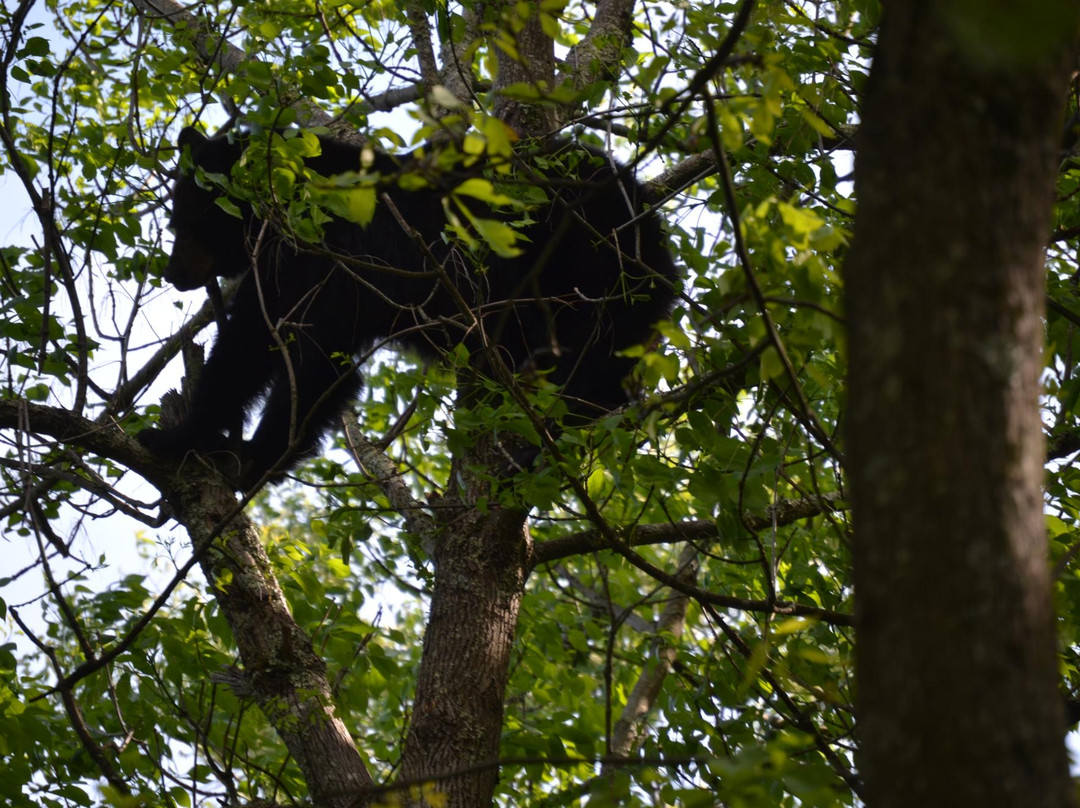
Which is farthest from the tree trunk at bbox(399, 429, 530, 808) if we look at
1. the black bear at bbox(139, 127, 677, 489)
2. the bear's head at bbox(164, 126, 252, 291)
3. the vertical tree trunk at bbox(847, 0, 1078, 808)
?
the bear's head at bbox(164, 126, 252, 291)

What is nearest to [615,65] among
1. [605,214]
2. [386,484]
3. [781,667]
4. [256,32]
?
[605,214]

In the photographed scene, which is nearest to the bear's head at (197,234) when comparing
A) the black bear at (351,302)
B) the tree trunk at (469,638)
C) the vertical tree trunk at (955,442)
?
the black bear at (351,302)

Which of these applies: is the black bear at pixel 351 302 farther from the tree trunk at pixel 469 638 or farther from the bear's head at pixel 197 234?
the tree trunk at pixel 469 638

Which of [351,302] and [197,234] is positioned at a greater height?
[197,234]

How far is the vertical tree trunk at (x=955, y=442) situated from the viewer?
0.92m

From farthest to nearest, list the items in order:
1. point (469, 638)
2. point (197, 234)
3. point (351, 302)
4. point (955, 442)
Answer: point (197, 234), point (351, 302), point (469, 638), point (955, 442)

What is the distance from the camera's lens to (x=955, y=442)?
93 centimetres

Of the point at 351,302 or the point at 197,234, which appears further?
the point at 197,234

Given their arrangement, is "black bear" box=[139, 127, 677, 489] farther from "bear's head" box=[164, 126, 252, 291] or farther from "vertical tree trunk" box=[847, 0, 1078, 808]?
"vertical tree trunk" box=[847, 0, 1078, 808]

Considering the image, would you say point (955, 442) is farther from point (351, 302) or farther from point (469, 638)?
point (351, 302)

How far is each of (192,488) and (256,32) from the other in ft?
5.89

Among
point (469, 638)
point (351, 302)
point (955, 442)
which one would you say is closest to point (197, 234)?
point (351, 302)

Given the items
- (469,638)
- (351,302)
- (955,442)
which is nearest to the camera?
(955,442)

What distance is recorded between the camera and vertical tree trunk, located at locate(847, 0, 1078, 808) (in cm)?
92
